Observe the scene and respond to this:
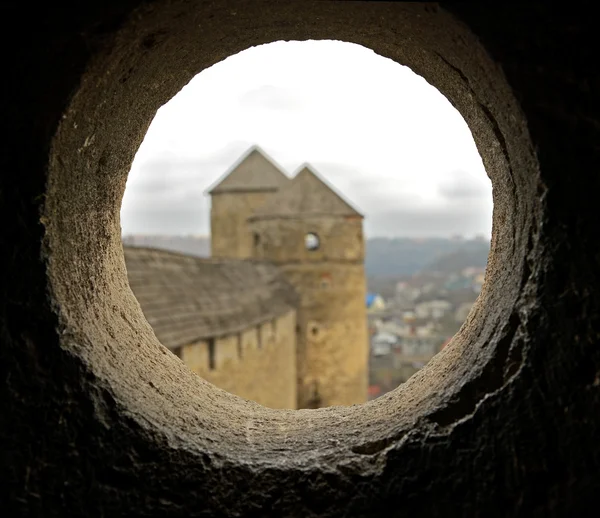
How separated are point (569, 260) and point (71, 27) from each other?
3.97ft

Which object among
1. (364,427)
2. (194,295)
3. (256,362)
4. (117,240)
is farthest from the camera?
(256,362)

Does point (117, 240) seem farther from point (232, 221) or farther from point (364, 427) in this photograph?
point (232, 221)

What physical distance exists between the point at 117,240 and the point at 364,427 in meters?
1.01

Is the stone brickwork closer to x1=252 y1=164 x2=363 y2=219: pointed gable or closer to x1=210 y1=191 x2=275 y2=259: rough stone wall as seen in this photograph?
x1=252 y1=164 x2=363 y2=219: pointed gable

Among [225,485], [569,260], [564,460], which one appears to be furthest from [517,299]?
[225,485]

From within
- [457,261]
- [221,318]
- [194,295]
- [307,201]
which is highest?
[307,201]

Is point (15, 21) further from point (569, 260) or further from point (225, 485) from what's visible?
point (569, 260)

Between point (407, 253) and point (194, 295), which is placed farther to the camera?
point (407, 253)

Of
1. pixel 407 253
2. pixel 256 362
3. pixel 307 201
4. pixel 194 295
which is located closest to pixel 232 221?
pixel 307 201

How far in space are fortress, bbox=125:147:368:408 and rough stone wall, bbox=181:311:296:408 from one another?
21mm

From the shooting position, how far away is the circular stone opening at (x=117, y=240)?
1.34 m

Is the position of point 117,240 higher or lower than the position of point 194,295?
higher

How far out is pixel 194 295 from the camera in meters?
9.27

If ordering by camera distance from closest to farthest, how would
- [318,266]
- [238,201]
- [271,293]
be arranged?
1. [271,293]
2. [318,266]
3. [238,201]
